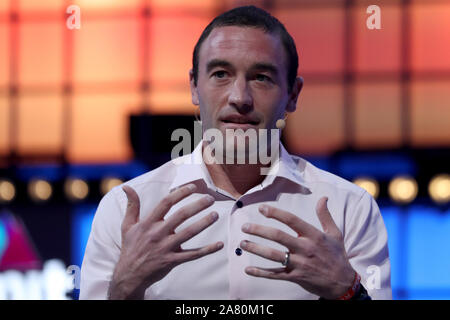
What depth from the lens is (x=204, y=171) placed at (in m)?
1.97

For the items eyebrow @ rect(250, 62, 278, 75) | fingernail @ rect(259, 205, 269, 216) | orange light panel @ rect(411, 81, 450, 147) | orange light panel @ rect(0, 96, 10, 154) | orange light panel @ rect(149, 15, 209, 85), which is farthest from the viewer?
orange light panel @ rect(0, 96, 10, 154)

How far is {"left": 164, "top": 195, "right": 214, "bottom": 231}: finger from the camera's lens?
1.42 metres

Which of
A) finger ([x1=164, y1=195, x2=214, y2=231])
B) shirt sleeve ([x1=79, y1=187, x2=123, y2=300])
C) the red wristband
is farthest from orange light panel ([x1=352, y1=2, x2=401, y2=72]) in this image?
finger ([x1=164, y1=195, x2=214, y2=231])

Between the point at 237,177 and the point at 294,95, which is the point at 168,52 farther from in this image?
the point at 237,177

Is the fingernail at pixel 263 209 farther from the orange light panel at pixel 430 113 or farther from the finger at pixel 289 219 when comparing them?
the orange light panel at pixel 430 113

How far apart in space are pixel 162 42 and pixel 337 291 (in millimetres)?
4501

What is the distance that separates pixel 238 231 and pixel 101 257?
432 mm

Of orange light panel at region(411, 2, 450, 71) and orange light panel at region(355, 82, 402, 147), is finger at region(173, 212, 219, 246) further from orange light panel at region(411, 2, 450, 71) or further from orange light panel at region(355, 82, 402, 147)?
orange light panel at region(411, 2, 450, 71)

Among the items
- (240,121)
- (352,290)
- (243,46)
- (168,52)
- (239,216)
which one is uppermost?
(168,52)

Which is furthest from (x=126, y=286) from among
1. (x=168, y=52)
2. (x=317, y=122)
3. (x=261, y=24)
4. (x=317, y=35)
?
(x=168, y=52)

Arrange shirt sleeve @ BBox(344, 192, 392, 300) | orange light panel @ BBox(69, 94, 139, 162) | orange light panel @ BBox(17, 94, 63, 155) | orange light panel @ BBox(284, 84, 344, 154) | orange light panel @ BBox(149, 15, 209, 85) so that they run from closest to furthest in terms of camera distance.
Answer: shirt sleeve @ BBox(344, 192, 392, 300)
orange light panel @ BBox(284, 84, 344, 154)
orange light panel @ BBox(69, 94, 139, 162)
orange light panel @ BBox(149, 15, 209, 85)
orange light panel @ BBox(17, 94, 63, 155)

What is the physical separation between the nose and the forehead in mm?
90

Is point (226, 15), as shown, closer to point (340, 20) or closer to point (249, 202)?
point (249, 202)
